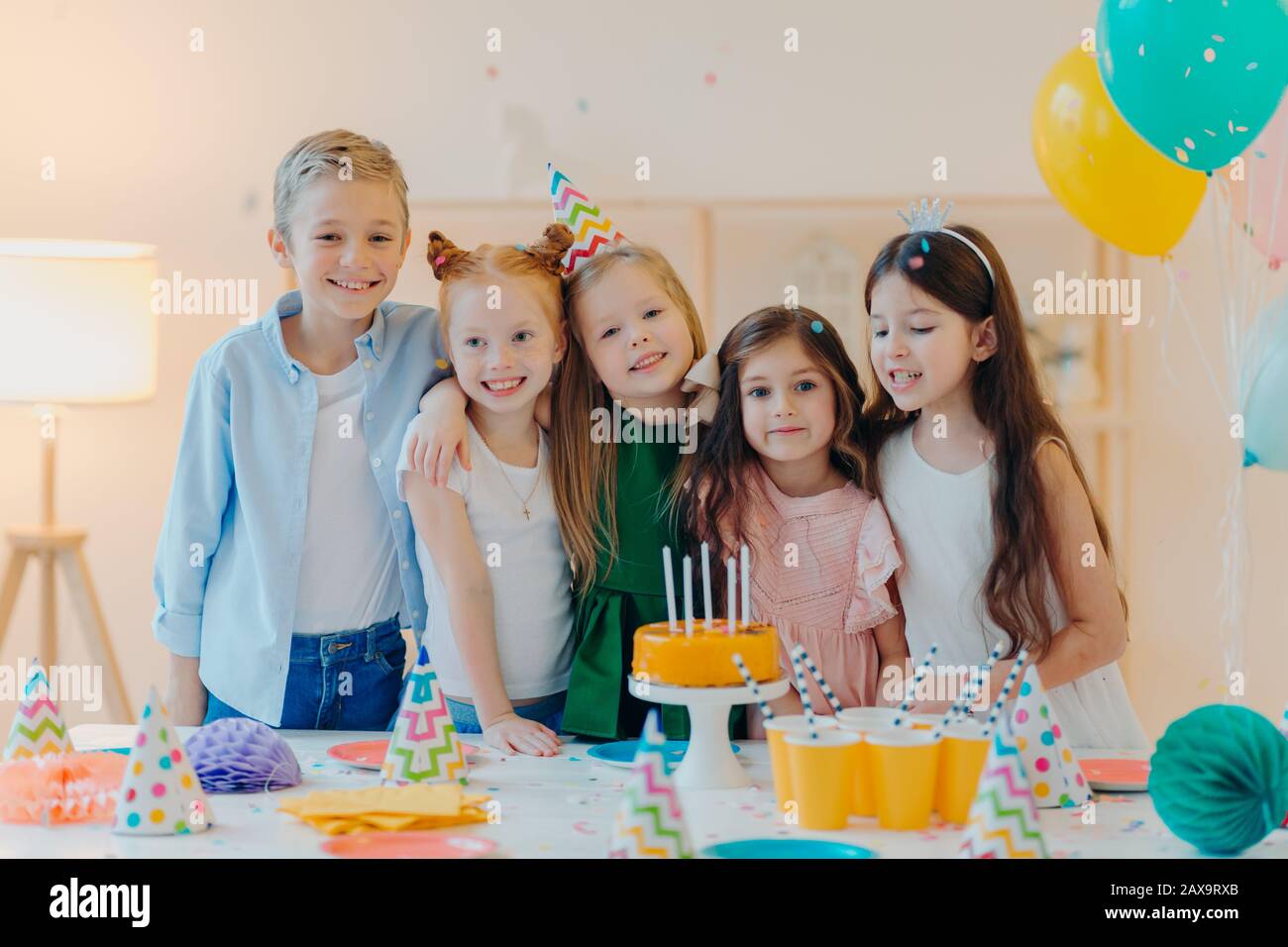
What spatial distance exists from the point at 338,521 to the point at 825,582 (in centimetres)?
72

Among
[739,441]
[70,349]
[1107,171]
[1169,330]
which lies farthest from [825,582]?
[1169,330]

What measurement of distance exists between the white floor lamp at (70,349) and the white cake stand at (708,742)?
2.32m

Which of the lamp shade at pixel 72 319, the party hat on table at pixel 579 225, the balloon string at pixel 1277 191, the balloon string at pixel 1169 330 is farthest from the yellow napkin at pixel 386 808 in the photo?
the balloon string at pixel 1169 330

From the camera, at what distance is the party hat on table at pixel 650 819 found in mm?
1148

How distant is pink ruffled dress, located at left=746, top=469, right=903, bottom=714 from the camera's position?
6.03ft

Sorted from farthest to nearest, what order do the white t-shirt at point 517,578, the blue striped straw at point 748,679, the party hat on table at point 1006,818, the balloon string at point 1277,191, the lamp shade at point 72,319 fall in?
the lamp shade at point 72,319 → the balloon string at point 1277,191 → the white t-shirt at point 517,578 → the blue striped straw at point 748,679 → the party hat on table at point 1006,818

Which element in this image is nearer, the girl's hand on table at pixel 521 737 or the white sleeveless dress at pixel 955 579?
the girl's hand on table at pixel 521 737

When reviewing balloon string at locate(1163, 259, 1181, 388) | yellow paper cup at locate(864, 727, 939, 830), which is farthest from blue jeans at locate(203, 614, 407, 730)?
balloon string at locate(1163, 259, 1181, 388)

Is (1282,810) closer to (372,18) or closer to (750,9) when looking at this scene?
(750,9)

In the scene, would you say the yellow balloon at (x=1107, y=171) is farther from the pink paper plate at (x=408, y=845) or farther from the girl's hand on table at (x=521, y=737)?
the pink paper plate at (x=408, y=845)

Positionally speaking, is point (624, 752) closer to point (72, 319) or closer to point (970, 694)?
point (970, 694)

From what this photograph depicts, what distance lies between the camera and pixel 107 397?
131 inches

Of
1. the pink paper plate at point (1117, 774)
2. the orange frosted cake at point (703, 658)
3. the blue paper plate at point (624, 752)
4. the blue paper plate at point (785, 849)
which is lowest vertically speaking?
the blue paper plate at point (785, 849)

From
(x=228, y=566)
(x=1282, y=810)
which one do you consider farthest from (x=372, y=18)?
(x=1282, y=810)
